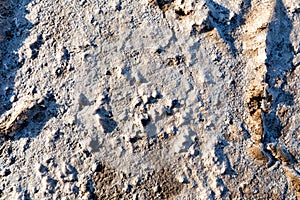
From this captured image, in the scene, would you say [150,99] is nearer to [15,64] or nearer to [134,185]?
[134,185]

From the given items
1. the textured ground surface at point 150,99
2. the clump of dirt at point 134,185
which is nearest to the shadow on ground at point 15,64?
the textured ground surface at point 150,99

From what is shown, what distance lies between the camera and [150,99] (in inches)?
58.2

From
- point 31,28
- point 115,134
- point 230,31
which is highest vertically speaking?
point 31,28

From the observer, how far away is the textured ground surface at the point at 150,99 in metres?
1.42

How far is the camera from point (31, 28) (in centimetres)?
155

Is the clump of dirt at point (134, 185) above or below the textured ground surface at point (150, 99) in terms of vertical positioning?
below

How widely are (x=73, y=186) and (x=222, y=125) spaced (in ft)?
1.79

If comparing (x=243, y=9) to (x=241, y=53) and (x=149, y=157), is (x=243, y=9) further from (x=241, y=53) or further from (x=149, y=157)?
(x=149, y=157)

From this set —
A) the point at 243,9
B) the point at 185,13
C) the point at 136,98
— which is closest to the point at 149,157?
the point at 136,98

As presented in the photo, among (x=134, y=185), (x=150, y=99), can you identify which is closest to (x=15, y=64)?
(x=150, y=99)

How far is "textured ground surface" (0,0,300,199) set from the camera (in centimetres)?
142

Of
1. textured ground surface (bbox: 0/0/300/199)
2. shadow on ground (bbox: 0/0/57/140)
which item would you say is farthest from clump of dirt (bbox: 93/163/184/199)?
shadow on ground (bbox: 0/0/57/140)

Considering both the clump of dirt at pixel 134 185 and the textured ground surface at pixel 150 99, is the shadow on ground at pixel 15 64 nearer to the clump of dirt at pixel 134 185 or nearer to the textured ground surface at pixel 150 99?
the textured ground surface at pixel 150 99

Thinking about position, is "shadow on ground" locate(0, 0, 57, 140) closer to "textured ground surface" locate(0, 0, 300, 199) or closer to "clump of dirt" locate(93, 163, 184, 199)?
"textured ground surface" locate(0, 0, 300, 199)
